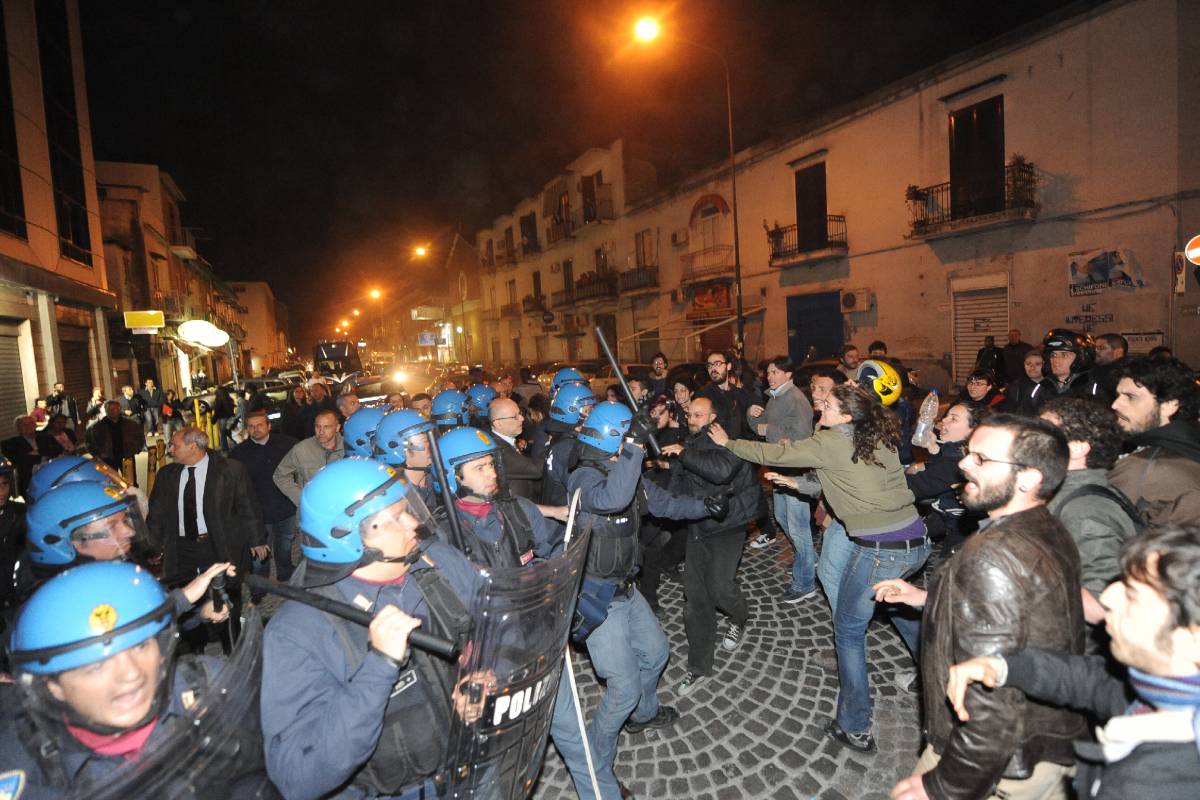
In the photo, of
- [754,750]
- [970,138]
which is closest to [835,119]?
[970,138]

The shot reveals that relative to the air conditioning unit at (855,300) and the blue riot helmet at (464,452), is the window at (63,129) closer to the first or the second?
the blue riot helmet at (464,452)

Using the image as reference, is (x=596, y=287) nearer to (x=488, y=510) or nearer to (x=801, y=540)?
(x=801, y=540)

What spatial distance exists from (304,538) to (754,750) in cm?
317

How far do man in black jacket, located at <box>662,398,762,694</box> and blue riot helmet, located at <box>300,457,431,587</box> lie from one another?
2473 millimetres

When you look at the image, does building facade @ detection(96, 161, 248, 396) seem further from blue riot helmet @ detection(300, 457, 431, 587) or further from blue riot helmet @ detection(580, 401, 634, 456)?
blue riot helmet @ detection(300, 457, 431, 587)

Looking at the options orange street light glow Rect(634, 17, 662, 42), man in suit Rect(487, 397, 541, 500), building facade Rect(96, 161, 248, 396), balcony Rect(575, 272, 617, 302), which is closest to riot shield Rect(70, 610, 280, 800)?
man in suit Rect(487, 397, 541, 500)

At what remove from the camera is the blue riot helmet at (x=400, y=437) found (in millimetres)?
4238

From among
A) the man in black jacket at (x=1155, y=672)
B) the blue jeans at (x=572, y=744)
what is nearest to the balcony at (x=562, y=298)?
the blue jeans at (x=572, y=744)

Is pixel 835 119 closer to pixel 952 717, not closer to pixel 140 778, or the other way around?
pixel 952 717

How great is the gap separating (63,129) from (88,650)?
69.2 feet

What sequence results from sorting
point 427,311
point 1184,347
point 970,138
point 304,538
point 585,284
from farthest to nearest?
1. point 427,311
2. point 585,284
3. point 970,138
4. point 1184,347
5. point 304,538

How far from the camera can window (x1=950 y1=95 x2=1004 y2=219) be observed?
15.2m

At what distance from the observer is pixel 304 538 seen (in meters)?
2.08

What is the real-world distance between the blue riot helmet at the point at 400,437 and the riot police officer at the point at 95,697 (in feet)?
8.31
